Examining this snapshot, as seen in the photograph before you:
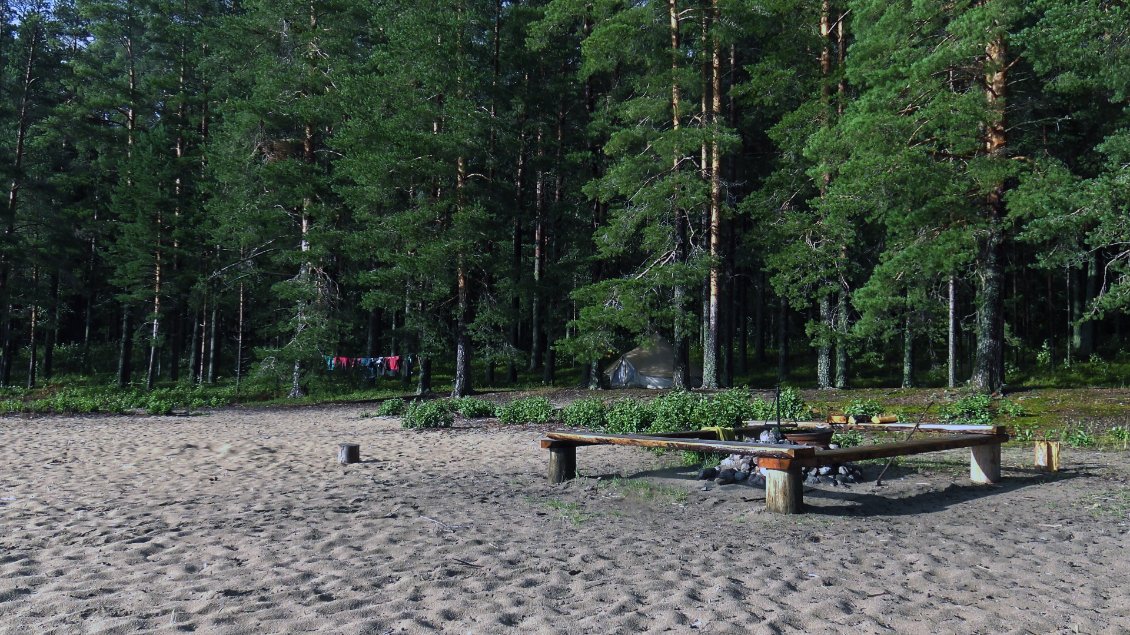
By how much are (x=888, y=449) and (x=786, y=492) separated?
4.50ft

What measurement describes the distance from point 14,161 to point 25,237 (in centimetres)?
308

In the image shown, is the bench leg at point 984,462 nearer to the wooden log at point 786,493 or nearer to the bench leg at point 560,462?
the wooden log at point 786,493

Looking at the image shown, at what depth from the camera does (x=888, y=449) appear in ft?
22.1

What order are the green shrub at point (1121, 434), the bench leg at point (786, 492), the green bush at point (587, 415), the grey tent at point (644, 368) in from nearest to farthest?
the bench leg at point (786, 492) < the green shrub at point (1121, 434) < the green bush at point (587, 415) < the grey tent at point (644, 368)

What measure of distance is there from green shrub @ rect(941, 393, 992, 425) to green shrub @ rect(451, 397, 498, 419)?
8.61m

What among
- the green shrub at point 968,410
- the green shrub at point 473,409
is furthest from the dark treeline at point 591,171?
the green shrub at point 473,409

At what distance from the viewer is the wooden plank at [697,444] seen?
596 cm

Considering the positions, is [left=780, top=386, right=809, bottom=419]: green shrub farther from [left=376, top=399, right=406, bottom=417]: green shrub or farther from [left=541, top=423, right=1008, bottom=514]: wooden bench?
[left=376, top=399, right=406, bottom=417]: green shrub

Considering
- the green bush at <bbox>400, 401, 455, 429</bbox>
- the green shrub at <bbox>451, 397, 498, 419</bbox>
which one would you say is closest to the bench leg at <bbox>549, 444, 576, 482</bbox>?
the green bush at <bbox>400, 401, 455, 429</bbox>

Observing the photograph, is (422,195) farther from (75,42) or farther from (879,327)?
(75,42)

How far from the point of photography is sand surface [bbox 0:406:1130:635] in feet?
11.8

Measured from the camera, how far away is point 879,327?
1653 cm

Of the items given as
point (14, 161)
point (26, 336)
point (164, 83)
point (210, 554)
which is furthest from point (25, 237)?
point (210, 554)

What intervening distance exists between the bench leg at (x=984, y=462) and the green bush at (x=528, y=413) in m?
8.16
